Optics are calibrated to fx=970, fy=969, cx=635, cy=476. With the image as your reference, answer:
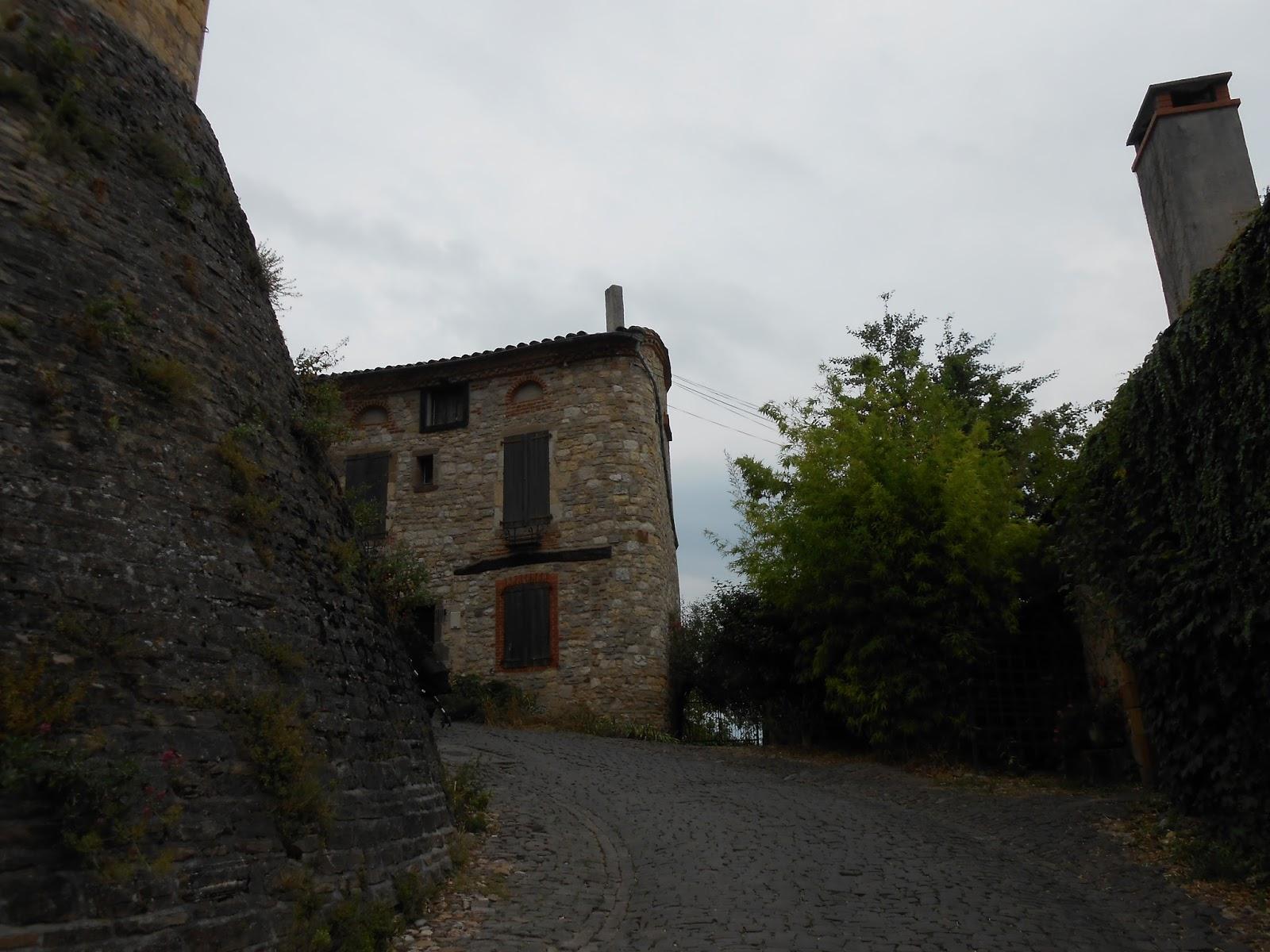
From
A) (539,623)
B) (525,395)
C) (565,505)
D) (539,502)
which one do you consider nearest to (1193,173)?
(565,505)

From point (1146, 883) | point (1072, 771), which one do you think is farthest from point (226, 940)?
point (1072, 771)

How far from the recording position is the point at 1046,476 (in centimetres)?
1098

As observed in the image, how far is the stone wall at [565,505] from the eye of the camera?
14.8 metres

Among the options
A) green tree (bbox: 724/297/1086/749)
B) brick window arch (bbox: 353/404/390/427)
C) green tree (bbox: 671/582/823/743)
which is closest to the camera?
green tree (bbox: 724/297/1086/749)

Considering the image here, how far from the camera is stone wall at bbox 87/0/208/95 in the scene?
24.9 feet

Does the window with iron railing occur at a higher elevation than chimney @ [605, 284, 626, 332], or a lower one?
lower

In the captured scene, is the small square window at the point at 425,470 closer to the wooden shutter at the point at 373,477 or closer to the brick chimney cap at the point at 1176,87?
the wooden shutter at the point at 373,477

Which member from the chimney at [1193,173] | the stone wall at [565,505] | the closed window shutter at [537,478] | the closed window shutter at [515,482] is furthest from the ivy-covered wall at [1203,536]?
the closed window shutter at [515,482]

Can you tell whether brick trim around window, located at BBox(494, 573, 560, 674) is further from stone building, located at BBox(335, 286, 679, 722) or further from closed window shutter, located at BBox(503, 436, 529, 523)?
closed window shutter, located at BBox(503, 436, 529, 523)

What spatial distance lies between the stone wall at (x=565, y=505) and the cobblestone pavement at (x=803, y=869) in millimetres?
4046

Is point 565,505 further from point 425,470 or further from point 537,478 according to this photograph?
point 425,470

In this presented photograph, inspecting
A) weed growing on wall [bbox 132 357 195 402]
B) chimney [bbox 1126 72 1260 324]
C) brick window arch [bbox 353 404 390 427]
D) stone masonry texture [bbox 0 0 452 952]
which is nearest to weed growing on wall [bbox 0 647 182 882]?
stone masonry texture [bbox 0 0 452 952]

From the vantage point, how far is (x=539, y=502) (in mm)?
15797

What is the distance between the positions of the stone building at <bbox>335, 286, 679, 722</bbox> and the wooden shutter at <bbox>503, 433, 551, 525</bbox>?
0.03 metres
